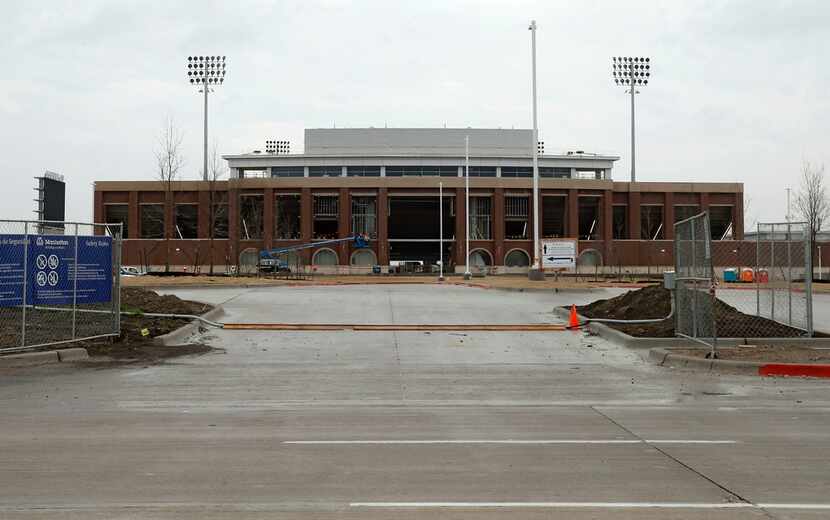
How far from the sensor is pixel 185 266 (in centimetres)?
7650

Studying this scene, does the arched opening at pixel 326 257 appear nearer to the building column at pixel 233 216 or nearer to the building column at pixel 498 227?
the building column at pixel 233 216

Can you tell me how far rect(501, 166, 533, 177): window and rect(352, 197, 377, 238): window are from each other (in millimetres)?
19427

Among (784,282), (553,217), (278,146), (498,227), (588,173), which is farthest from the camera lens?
(278,146)

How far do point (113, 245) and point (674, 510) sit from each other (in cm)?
1407

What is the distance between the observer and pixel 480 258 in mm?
79438

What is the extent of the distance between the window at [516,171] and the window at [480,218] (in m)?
11.5

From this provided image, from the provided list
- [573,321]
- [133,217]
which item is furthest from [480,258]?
[573,321]

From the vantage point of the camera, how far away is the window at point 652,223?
82688mm

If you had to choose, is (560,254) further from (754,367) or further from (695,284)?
(754,367)

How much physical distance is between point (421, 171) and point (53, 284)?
7520cm

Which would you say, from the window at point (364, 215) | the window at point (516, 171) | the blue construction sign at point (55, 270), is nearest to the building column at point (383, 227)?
the window at point (364, 215)

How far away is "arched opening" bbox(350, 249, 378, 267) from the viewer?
7806cm

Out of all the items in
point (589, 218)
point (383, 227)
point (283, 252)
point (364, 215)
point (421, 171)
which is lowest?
point (283, 252)

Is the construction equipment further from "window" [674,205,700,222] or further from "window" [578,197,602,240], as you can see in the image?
"window" [674,205,700,222]
